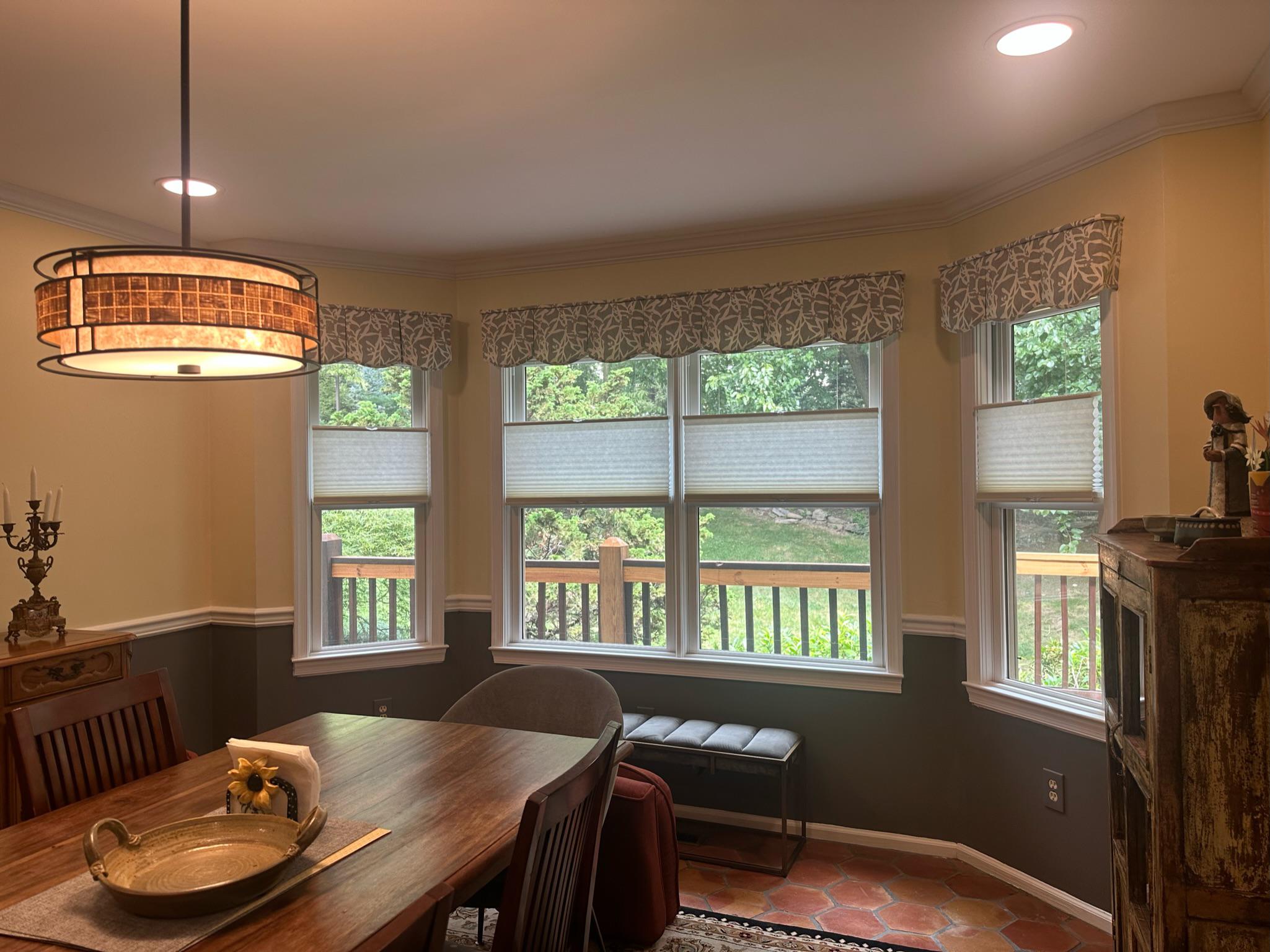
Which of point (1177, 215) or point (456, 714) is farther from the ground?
point (1177, 215)

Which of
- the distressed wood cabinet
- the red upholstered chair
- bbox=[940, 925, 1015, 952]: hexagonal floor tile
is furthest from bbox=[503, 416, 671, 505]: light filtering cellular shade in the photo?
the distressed wood cabinet

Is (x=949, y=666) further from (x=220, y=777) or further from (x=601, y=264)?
(x=220, y=777)

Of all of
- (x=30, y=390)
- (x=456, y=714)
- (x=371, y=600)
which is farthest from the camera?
(x=371, y=600)

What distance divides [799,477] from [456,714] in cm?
177

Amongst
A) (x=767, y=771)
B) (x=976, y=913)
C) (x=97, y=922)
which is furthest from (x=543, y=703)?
(x=976, y=913)

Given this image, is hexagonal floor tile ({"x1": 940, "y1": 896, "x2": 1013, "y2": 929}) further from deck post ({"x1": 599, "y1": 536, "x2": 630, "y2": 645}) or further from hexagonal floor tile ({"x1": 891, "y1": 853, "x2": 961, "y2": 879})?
deck post ({"x1": 599, "y1": 536, "x2": 630, "y2": 645})

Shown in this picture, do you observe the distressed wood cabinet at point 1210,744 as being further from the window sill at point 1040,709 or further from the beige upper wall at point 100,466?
the beige upper wall at point 100,466

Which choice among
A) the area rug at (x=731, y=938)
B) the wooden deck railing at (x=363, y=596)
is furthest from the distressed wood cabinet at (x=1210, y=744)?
the wooden deck railing at (x=363, y=596)

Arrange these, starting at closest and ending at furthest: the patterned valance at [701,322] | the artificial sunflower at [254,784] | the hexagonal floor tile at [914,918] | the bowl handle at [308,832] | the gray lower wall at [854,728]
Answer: the bowl handle at [308,832]
the artificial sunflower at [254,784]
the hexagonal floor tile at [914,918]
the gray lower wall at [854,728]
the patterned valance at [701,322]

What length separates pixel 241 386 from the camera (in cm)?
412

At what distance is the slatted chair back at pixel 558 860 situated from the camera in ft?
4.91

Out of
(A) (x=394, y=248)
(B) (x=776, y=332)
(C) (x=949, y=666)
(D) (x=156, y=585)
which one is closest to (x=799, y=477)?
(B) (x=776, y=332)

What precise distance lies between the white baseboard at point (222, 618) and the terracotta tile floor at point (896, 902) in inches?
83.4

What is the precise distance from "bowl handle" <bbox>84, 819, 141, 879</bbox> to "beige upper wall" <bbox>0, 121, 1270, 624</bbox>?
2.19m
